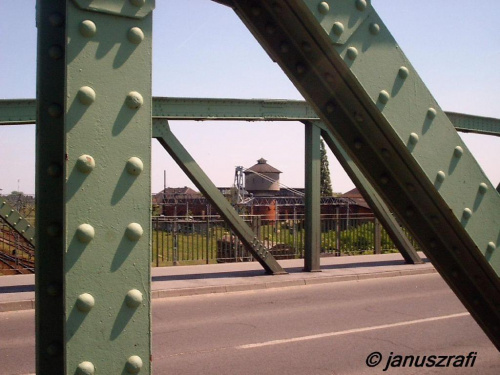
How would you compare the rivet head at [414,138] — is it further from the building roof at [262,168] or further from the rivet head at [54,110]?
the building roof at [262,168]

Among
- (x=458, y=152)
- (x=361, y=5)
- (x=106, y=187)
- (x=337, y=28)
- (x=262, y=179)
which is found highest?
(x=262, y=179)

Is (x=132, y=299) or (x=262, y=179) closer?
(x=132, y=299)

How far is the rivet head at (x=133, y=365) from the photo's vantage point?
121 cm

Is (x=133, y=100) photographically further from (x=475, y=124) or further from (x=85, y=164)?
(x=475, y=124)

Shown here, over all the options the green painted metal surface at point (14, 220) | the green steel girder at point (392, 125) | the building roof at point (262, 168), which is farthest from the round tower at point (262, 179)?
the green steel girder at point (392, 125)

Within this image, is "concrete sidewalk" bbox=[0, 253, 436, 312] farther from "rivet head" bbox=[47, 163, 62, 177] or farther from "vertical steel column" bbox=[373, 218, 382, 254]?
"rivet head" bbox=[47, 163, 62, 177]

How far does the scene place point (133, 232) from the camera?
4.03 feet

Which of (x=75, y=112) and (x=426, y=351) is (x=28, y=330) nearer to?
(x=426, y=351)

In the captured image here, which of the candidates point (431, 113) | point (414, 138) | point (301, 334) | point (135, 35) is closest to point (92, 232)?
point (135, 35)

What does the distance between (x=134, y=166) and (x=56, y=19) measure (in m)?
0.49

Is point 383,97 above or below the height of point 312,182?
below

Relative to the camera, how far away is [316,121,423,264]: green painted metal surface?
12.0 m

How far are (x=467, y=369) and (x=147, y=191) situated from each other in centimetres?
540

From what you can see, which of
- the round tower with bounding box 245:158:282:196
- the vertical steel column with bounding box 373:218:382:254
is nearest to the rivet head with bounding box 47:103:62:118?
the vertical steel column with bounding box 373:218:382:254
